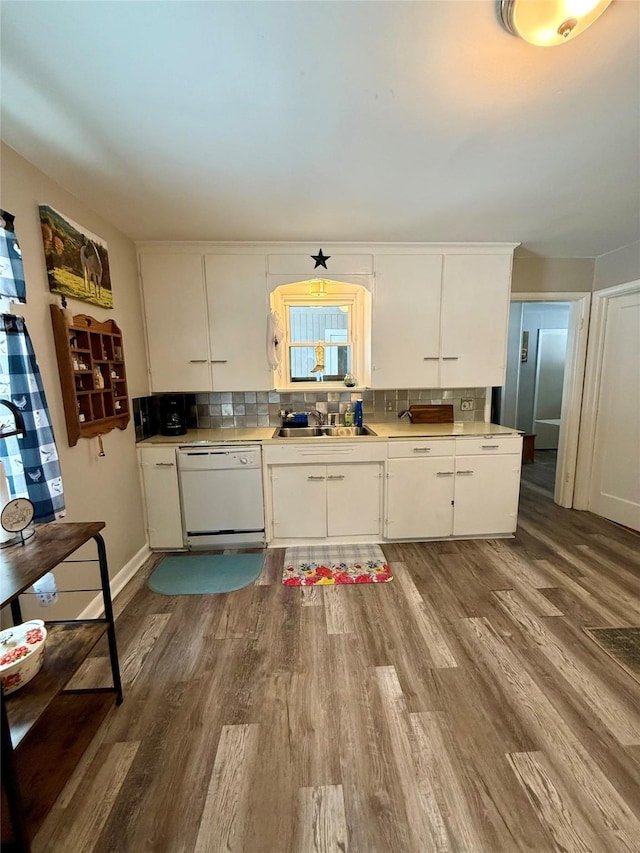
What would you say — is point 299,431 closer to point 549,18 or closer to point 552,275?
point 549,18

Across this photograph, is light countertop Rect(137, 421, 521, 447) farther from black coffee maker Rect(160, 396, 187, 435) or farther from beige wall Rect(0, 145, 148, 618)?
beige wall Rect(0, 145, 148, 618)

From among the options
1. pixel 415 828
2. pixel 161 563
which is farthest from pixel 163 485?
pixel 415 828

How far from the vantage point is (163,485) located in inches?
105

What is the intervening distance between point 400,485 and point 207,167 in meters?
2.37

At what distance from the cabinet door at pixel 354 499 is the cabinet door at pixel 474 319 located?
106 cm

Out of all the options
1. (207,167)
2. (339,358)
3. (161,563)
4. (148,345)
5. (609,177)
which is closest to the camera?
(207,167)

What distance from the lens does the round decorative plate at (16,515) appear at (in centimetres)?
117

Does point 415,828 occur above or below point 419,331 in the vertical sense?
below

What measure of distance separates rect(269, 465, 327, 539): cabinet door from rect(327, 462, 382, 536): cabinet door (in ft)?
0.21

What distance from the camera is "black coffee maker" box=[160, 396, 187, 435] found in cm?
289

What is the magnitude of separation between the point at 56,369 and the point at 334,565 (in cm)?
212

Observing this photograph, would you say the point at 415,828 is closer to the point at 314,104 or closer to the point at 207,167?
the point at 314,104

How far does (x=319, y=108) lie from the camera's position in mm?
1308

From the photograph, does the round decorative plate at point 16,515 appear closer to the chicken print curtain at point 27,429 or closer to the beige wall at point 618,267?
the chicken print curtain at point 27,429
